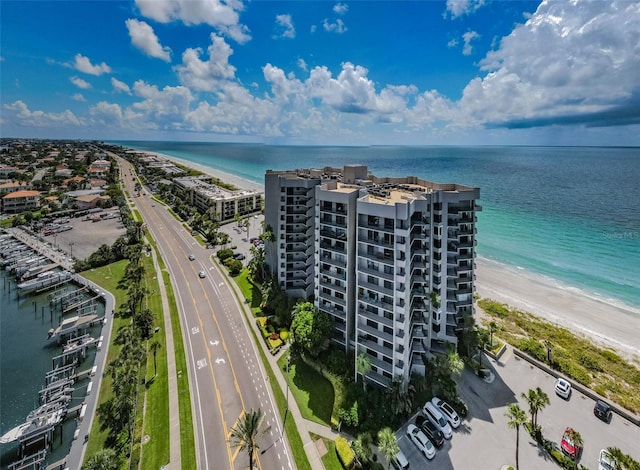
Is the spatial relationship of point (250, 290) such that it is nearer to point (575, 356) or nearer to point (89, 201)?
point (575, 356)

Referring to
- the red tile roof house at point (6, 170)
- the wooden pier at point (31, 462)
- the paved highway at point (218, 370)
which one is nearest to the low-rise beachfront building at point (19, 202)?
the red tile roof house at point (6, 170)

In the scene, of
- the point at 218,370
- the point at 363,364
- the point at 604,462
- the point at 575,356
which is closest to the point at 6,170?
the point at 218,370

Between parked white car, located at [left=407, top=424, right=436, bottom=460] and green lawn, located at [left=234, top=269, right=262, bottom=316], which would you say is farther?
green lawn, located at [left=234, top=269, right=262, bottom=316]

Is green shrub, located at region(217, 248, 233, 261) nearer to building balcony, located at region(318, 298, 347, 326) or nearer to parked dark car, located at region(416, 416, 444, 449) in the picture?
building balcony, located at region(318, 298, 347, 326)

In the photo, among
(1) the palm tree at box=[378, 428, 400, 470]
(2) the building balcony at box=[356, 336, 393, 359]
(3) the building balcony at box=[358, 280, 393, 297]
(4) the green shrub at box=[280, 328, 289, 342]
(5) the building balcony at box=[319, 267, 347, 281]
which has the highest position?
(3) the building balcony at box=[358, 280, 393, 297]

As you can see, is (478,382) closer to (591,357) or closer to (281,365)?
(591,357)

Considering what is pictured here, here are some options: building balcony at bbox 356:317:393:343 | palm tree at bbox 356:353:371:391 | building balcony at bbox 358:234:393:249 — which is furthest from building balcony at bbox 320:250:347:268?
palm tree at bbox 356:353:371:391
